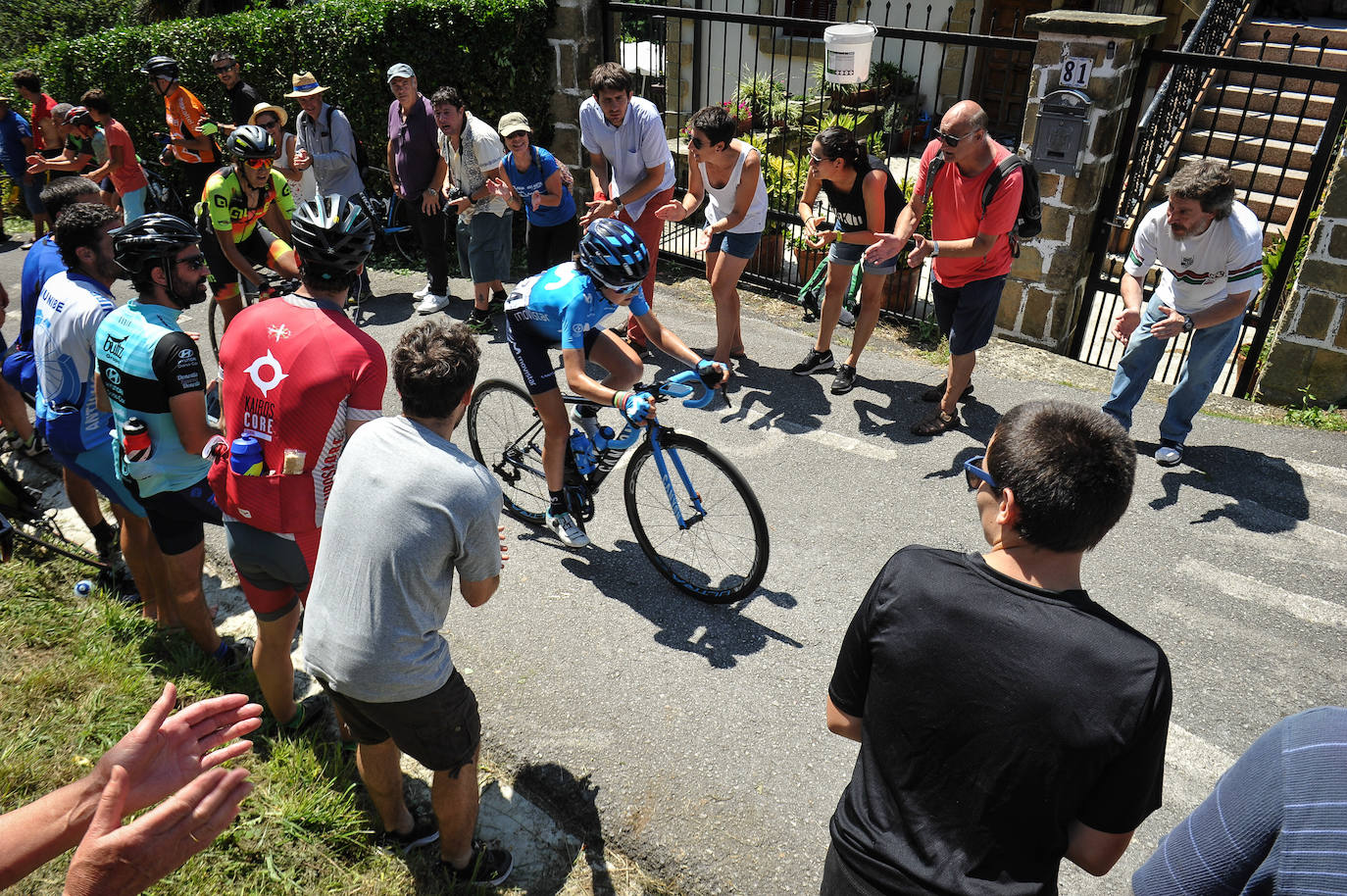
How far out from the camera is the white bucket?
7.12 m

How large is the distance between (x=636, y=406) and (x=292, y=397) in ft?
4.70

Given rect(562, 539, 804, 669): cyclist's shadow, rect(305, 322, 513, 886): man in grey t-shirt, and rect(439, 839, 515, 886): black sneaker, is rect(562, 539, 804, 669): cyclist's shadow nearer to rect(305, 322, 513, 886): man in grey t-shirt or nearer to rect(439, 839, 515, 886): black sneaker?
rect(439, 839, 515, 886): black sneaker

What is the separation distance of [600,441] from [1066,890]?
9.21 feet

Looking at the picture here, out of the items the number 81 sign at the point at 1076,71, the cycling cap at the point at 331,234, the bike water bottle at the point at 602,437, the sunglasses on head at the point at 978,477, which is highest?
the number 81 sign at the point at 1076,71

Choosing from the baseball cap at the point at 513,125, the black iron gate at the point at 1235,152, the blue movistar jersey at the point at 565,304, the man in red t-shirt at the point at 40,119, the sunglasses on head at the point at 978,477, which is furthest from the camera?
the man in red t-shirt at the point at 40,119

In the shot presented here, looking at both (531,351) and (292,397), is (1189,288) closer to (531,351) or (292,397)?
(531,351)

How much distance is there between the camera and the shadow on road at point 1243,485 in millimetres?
4930

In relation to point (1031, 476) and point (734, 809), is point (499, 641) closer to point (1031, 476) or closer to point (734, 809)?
point (734, 809)

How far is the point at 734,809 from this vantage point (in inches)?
130

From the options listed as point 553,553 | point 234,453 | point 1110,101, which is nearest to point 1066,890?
point 553,553

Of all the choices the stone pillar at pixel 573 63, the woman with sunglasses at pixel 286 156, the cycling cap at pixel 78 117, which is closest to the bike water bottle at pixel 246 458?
the woman with sunglasses at pixel 286 156

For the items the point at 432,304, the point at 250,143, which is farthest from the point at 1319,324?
the point at 250,143

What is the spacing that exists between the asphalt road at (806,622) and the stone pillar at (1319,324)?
53 centimetres

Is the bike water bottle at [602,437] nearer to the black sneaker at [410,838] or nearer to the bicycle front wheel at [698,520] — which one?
the bicycle front wheel at [698,520]
